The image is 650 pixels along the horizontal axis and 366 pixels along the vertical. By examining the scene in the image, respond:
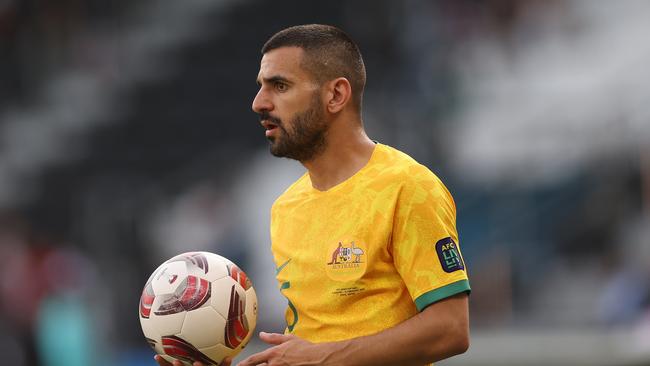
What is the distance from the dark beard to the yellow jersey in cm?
18

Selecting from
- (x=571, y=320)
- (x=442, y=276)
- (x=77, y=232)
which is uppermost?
(x=442, y=276)

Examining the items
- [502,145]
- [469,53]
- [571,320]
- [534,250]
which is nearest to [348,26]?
[469,53]

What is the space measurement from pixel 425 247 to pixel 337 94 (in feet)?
2.32

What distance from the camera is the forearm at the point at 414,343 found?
12.5 ft

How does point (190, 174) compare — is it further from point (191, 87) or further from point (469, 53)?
point (469, 53)

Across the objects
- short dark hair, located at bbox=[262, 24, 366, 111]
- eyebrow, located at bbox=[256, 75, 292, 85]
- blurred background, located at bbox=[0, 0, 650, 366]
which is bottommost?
blurred background, located at bbox=[0, 0, 650, 366]

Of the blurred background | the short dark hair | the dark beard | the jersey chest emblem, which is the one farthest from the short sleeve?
the blurred background

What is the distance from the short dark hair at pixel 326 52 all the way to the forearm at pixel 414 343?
2.99ft

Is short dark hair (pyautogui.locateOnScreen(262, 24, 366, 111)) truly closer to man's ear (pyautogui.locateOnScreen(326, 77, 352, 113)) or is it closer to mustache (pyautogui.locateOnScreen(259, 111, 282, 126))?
man's ear (pyautogui.locateOnScreen(326, 77, 352, 113))

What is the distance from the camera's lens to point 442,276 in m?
3.87

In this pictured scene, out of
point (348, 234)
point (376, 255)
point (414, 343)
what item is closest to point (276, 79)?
point (348, 234)

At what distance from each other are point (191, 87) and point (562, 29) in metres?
4.90

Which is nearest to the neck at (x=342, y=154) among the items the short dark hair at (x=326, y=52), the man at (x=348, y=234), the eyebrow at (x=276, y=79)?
the man at (x=348, y=234)

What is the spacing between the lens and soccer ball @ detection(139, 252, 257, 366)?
4234 mm
